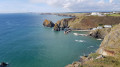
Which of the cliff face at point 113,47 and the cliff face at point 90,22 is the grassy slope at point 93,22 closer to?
the cliff face at point 90,22

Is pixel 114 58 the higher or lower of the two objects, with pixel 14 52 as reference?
higher

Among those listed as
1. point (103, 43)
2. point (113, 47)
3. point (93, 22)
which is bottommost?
point (103, 43)

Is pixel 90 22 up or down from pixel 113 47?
up

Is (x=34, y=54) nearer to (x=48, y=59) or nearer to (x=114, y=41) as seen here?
(x=48, y=59)

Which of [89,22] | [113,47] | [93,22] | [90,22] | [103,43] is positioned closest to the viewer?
[113,47]


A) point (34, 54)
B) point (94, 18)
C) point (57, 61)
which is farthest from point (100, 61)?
point (94, 18)

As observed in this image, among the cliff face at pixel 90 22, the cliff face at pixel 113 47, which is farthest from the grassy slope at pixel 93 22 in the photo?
the cliff face at pixel 113 47

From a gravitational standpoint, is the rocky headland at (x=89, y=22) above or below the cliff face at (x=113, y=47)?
above

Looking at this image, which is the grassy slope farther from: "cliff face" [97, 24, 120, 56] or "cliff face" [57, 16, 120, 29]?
"cliff face" [97, 24, 120, 56]

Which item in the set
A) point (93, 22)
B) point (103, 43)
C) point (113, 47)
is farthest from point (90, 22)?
point (113, 47)

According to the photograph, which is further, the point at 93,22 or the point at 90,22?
the point at 90,22

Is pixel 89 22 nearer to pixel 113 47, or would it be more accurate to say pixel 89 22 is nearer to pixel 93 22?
pixel 93 22
